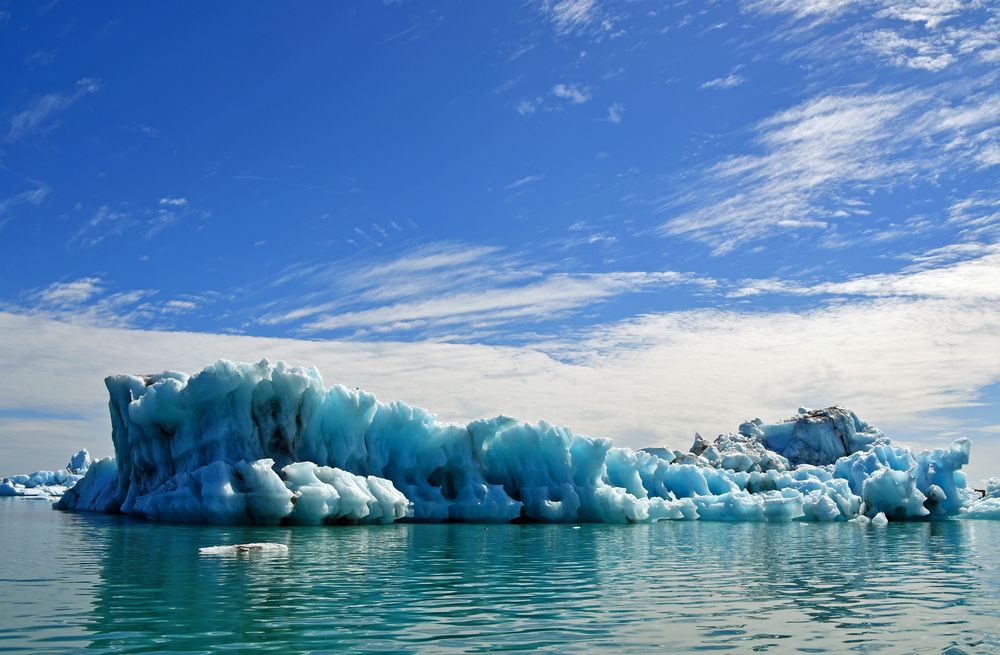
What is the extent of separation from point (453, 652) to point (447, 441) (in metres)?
27.8

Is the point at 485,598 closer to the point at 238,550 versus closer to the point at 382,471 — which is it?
the point at 238,550

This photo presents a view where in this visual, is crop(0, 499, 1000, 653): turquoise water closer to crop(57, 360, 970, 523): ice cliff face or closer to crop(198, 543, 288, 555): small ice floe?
crop(198, 543, 288, 555): small ice floe

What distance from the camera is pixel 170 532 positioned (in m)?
24.5

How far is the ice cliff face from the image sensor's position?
2981 centimetres

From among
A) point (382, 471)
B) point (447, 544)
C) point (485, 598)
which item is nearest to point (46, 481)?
point (382, 471)

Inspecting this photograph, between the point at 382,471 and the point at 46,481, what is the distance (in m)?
80.1

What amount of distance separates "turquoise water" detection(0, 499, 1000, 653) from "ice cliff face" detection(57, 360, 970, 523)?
662 centimetres

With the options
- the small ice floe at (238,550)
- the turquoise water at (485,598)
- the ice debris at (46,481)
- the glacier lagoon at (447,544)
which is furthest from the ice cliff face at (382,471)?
the ice debris at (46,481)

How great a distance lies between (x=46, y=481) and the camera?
98.7 m

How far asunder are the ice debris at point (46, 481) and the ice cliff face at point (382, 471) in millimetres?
50793

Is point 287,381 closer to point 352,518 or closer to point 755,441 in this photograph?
point 352,518

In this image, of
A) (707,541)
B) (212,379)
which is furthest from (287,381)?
(707,541)

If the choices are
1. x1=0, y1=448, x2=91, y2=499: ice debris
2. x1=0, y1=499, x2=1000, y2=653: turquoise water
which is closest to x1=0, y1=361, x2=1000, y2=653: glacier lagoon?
x1=0, y1=499, x2=1000, y2=653: turquoise water

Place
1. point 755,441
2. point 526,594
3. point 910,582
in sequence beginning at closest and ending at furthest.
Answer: point 526,594, point 910,582, point 755,441
